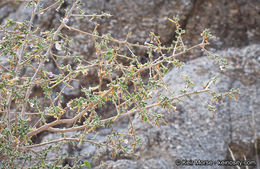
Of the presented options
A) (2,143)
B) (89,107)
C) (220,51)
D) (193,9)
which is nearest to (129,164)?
(89,107)

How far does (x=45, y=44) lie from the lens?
1326 millimetres

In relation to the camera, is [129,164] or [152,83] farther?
[129,164]

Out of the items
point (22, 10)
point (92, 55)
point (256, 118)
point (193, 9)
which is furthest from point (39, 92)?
point (256, 118)

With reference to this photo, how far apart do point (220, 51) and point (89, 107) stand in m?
1.33

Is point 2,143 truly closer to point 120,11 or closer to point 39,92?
point 39,92

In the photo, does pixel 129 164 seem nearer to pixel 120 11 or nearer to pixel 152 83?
pixel 152 83

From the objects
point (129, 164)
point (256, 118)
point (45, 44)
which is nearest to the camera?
point (45, 44)

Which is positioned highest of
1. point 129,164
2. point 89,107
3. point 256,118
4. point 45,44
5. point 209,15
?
point 209,15

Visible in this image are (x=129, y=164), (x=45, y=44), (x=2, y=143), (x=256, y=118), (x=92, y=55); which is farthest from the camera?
(x=92, y=55)

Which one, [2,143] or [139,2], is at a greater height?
[139,2]

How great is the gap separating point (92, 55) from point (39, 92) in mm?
431

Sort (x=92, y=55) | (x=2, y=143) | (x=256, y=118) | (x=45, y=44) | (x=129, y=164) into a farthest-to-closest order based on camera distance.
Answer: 1. (x=92, y=55)
2. (x=256, y=118)
3. (x=129, y=164)
4. (x=45, y=44)
5. (x=2, y=143)

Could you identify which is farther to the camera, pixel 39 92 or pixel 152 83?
pixel 39 92

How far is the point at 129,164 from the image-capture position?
1783mm
